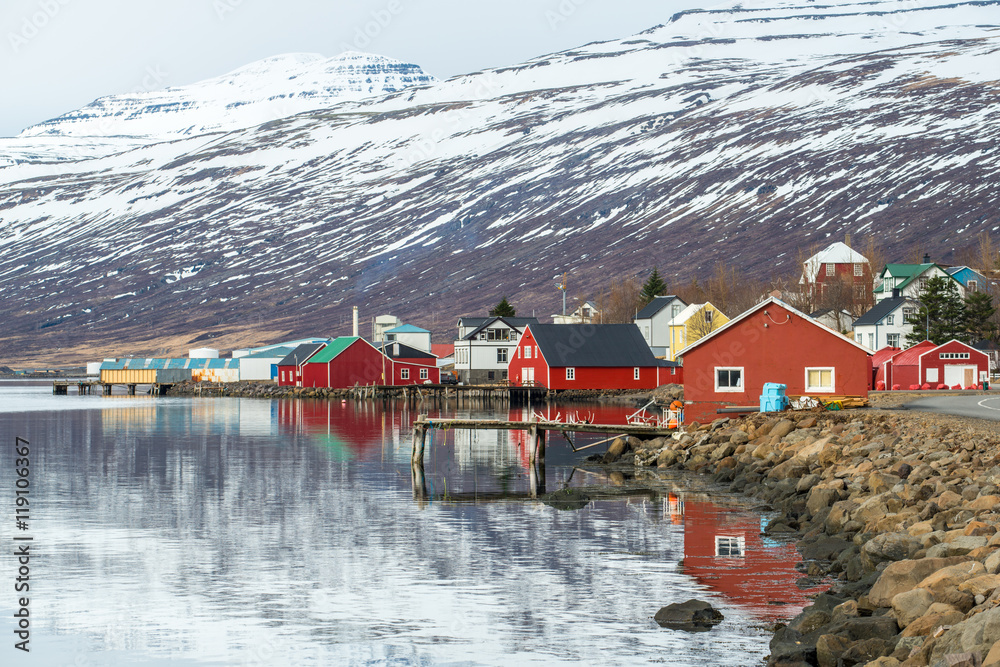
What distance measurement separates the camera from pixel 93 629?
2058cm

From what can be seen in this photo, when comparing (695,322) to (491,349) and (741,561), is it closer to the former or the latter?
(491,349)

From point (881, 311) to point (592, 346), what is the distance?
28266mm

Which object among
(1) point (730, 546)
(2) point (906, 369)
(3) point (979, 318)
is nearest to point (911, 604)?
(1) point (730, 546)

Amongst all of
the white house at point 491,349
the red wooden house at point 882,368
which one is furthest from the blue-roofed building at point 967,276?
the red wooden house at point 882,368

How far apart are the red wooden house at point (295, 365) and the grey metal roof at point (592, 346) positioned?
3049 cm

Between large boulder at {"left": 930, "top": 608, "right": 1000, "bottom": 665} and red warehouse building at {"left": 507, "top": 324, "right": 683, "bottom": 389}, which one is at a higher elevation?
red warehouse building at {"left": 507, "top": 324, "right": 683, "bottom": 389}

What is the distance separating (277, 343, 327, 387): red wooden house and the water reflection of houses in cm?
9086

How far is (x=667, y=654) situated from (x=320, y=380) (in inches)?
3915

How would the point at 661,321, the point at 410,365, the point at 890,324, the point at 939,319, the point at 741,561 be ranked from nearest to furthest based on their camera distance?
the point at 741,561, the point at 939,319, the point at 890,324, the point at 410,365, the point at 661,321

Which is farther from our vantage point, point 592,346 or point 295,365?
point 295,365

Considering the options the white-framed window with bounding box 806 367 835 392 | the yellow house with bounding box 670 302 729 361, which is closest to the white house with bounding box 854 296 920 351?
the yellow house with bounding box 670 302 729 361

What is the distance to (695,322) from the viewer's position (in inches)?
4451

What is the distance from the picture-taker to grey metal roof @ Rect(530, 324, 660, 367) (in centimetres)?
9600

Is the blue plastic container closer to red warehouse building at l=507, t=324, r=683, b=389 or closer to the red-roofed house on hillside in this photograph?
red warehouse building at l=507, t=324, r=683, b=389
